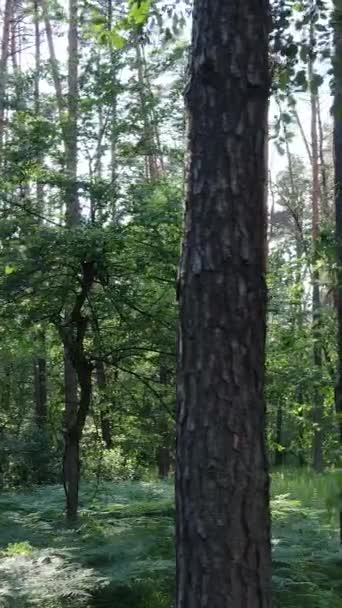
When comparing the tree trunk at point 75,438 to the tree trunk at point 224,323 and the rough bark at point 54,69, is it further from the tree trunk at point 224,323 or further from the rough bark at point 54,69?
the tree trunk at point 224,323

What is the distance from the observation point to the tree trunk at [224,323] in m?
2.76

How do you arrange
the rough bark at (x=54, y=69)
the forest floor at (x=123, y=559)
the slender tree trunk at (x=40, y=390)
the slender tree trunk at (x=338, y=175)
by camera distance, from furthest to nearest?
the slender tree trunk at (x=40, y=390), the rough bark at (x=54, y=69), the forest floor at (x=123, y=559), the slender tree trunk at (x=338, y=175)

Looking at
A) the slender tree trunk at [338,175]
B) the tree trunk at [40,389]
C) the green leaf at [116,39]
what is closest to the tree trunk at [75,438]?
the slender tree trunk at [338,175]

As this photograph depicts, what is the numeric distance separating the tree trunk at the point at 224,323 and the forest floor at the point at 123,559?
680mm

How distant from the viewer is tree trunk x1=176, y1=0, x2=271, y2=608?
2.76 meters

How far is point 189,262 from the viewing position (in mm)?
2967

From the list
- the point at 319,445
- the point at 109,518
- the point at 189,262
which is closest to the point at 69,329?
the point at 109,518

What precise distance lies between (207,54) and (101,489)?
279 inches

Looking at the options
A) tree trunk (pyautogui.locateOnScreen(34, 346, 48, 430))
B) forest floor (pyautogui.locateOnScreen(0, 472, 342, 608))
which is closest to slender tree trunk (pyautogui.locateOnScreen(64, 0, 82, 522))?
forest floor (pyautogui.locateOnScreen(0, 472, 342, 608))

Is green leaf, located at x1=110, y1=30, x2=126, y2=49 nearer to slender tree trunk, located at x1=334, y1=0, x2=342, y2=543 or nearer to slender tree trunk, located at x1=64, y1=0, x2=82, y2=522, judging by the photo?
slender tree trunk, located at x1=334, y1=0, x2=342, y2=543

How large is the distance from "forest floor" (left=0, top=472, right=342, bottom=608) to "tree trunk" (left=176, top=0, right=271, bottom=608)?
680 millimetres

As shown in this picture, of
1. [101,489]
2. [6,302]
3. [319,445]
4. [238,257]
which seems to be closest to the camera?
[238,257]

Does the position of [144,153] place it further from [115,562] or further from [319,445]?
[319,445]

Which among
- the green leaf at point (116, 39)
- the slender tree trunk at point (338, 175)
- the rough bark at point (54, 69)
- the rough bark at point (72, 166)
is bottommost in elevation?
the slender tree trunk at point (338, 175)
